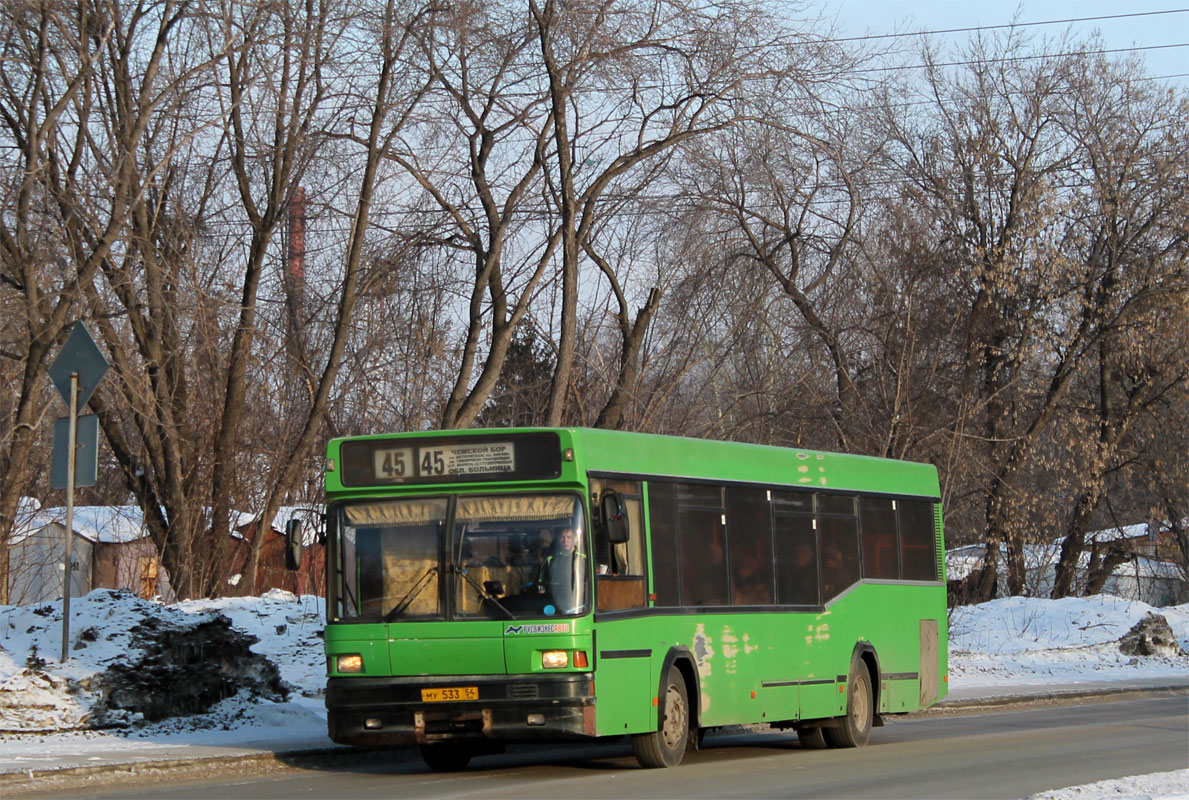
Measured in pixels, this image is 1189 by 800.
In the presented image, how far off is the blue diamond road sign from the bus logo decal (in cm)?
613

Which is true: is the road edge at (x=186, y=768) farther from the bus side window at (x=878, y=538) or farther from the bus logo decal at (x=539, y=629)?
the bus side window at (x=878, y=538)

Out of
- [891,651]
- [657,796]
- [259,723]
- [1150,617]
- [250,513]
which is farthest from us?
[1150,617]

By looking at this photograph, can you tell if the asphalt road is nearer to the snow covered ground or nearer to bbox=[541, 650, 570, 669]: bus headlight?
bbox=[541, 650, 570, 669]: bus headlight

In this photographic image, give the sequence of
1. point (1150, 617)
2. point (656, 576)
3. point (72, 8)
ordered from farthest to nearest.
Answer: point (1150, 617)
point (72, 8)
point (656, 576)

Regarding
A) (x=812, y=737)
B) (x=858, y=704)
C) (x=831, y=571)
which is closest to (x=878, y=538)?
(x=831, y=571)

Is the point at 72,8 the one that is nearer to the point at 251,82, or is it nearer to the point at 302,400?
the point at 251,82

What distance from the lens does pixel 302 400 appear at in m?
27.7

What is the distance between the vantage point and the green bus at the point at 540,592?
11.9 metres

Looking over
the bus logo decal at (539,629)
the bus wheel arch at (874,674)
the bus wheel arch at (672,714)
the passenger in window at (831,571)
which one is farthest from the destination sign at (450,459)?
the bus wheel arch at (874,674)

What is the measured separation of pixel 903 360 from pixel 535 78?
9.67 m

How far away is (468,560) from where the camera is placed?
1213 cm

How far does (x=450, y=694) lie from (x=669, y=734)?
2117 millimetres

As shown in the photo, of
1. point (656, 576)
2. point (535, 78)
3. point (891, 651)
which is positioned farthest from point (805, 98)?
point (656, 576)

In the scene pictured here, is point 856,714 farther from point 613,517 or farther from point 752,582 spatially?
point 613,517
